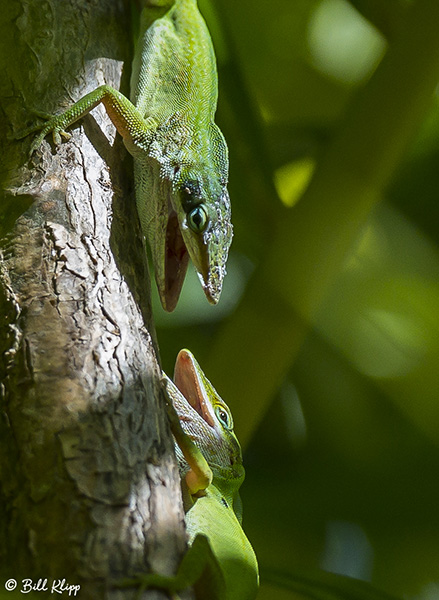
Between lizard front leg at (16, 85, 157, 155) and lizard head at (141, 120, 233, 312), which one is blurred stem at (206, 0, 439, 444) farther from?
lizard front leg at (16, 85, 157, 155)

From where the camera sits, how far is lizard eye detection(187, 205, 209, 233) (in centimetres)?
171

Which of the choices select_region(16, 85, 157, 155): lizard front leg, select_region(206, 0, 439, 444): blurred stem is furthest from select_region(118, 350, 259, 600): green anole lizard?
select_region(16, 85, 157, 155): lizard front leg

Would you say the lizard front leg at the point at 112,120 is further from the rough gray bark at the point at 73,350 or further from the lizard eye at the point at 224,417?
the lizard eye at the point at 224,417

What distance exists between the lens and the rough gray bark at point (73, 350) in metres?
0.95

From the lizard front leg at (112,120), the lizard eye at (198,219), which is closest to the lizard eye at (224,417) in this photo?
the lizard eye at (198,219)

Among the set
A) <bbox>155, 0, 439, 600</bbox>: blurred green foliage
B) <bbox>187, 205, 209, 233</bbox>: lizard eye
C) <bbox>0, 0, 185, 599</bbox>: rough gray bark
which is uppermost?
<bbox>0, 0, 185, 599</bbox>: rough gray bark

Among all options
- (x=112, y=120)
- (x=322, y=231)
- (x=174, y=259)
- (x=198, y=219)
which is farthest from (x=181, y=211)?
(x=322, y=231)

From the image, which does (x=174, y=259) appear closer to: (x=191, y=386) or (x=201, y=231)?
(x=201, y=231)

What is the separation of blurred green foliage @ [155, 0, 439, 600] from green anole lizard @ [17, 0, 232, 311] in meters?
0.24

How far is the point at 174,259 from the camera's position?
1.84 m

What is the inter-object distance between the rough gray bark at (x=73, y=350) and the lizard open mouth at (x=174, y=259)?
30 centimetres

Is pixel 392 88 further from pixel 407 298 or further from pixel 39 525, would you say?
pixel 39 525

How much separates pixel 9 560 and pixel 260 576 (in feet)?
2.80

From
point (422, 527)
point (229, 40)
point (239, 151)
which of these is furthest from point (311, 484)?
point (229, 40)
